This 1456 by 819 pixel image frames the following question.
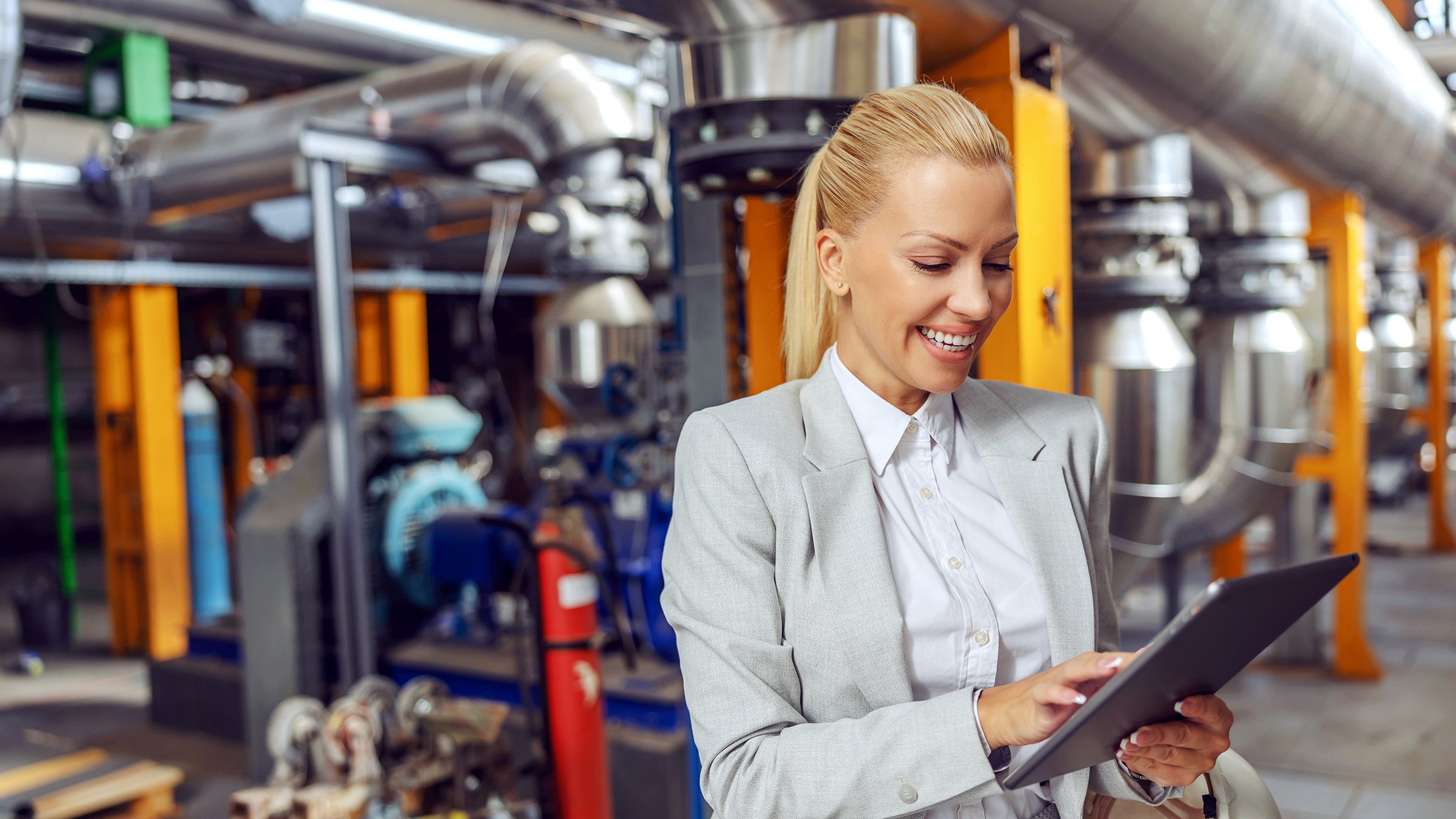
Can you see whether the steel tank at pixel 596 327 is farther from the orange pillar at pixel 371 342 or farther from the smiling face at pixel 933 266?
the smiling face at pixel 933 266

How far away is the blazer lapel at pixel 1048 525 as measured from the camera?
3.73 feet

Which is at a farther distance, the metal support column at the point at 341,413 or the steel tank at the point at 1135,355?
the metal support column at the point at 341,413

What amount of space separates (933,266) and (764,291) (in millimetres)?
1422

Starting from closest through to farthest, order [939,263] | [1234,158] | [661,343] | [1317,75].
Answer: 1. [939,263]
2. [1317,75]
3. [1234,158]
4. [661,343]

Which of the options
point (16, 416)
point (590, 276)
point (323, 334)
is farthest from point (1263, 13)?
point (16, 416)

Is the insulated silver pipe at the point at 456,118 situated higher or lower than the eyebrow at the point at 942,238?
higher

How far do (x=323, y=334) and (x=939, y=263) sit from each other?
326 centimetres

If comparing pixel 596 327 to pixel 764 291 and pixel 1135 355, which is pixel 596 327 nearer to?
pixel 1135 355

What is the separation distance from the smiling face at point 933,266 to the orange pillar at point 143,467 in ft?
20.9

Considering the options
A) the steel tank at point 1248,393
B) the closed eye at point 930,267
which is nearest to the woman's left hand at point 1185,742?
the closed eye at point 930,267

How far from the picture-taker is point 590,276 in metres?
5.34

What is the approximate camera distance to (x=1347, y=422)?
5238 millimetres

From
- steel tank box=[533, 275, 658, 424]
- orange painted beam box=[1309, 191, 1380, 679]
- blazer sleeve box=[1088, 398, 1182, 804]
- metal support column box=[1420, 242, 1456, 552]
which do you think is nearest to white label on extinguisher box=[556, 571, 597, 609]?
blazer sleeve box=[1088, 398, 1182, 804]

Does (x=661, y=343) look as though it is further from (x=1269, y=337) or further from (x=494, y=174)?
(x=1269, y=337)
